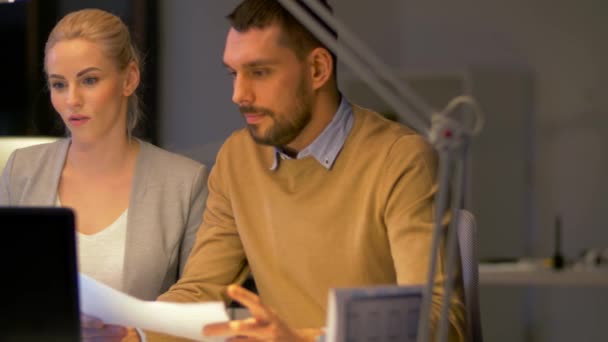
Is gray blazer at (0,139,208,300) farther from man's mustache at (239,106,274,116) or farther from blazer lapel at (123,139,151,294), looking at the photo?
man's mustache at (239,106,274,116)

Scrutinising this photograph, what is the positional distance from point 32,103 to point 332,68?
2.33 ft

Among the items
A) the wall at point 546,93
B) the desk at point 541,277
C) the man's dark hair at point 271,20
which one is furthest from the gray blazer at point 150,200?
the wall at point 546,93

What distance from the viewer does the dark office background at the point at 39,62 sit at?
1957 millimetres

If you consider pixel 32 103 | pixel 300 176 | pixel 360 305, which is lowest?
pixel 360 305

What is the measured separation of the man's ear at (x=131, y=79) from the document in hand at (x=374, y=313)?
89cm

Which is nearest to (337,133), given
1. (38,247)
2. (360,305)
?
(360,305)

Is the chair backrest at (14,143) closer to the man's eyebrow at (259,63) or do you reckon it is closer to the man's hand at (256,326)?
the man's eyebrow at (259,63)

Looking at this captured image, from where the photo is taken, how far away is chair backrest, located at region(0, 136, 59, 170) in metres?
1.94

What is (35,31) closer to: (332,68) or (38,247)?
(332,68)

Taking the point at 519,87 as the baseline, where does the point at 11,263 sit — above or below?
below

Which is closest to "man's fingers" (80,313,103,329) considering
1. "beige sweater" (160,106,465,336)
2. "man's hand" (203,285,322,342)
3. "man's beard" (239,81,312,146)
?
"man's hand" (203,285,322,342)

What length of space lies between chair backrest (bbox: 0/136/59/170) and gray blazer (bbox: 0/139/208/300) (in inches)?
1.4

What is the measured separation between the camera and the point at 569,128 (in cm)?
493

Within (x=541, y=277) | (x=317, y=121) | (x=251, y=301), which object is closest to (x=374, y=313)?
(x=251, y=301)
